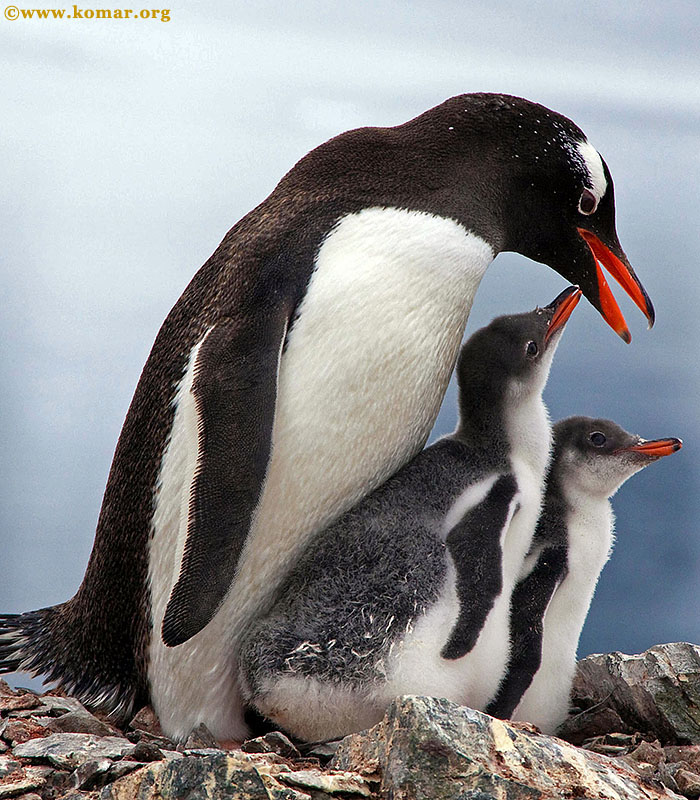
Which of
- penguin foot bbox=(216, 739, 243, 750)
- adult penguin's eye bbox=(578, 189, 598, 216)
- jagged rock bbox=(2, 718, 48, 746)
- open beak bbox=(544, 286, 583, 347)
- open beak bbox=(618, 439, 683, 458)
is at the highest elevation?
adult penguin's eye bbox=(578, 189, 598, 216)

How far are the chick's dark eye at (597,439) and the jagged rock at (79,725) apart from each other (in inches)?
41.0

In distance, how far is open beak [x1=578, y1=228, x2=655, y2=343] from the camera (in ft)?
6.89

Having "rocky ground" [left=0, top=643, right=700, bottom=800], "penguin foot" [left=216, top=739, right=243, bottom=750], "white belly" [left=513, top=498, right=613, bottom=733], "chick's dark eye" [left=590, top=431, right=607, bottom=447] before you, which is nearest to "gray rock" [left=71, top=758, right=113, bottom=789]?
"rocky ground" [left=0, top=643, right=700, bottom=800]

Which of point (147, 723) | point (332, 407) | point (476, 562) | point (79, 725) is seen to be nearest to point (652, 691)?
point (476, 562)

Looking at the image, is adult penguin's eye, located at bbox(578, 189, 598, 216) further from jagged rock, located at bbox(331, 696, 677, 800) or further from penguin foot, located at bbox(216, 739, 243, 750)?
penguin foot, located at bbox(216, 739, 243, 750)

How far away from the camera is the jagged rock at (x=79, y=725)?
6.18 ft

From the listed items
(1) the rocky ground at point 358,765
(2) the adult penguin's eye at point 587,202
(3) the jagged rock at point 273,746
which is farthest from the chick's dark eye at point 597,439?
(3) the jagged rock at point 273,746

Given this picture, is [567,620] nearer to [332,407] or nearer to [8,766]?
[332,407]

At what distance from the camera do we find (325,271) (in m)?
1.92

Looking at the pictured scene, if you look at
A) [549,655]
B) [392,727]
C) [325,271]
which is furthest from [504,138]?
[392,727]

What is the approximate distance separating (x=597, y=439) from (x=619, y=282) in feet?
1.04

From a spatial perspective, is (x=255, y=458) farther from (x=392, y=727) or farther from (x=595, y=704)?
(x=595, y=704)

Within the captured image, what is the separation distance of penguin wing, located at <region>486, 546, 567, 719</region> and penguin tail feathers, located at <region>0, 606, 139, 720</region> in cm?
72

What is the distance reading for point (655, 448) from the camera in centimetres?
207
